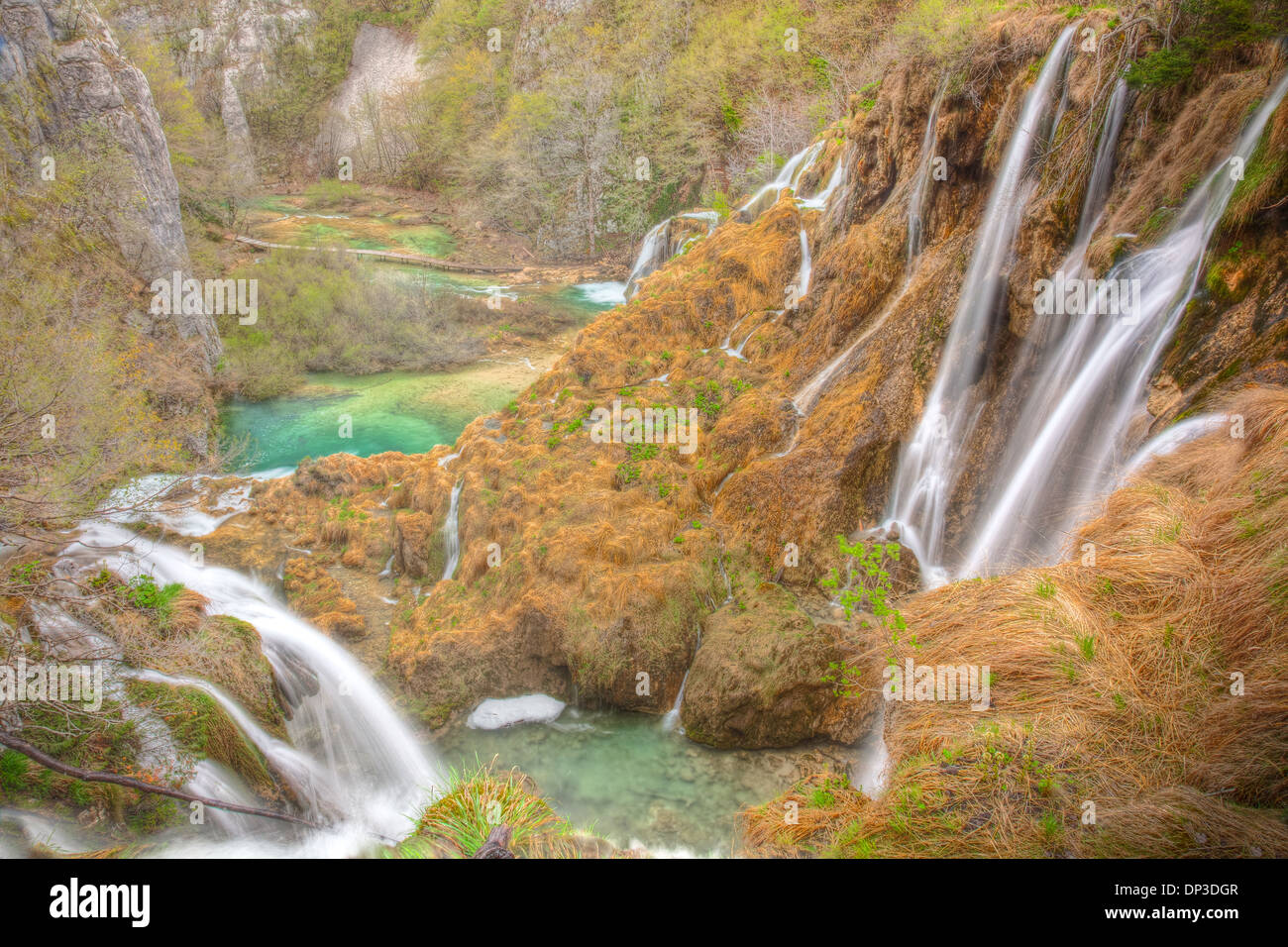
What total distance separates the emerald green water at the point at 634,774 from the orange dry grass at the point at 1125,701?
1.33 meters

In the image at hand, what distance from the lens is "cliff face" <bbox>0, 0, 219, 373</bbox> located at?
14.7 metres

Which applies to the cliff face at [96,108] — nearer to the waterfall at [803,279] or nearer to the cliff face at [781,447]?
the cliff face at [781,447]

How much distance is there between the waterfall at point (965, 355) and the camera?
816 centimetres

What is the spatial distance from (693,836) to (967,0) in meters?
12.6

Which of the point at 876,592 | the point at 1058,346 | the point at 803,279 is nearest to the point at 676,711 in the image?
the point at 876,592

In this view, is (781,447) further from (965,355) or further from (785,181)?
(785,181)

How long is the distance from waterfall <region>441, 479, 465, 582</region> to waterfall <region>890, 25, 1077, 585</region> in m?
6.47

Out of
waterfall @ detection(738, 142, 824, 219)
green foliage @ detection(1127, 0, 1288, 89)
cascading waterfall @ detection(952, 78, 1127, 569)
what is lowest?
cascading waterfall @ detection(952, 78, 1127, 569)

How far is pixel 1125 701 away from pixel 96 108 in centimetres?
2279

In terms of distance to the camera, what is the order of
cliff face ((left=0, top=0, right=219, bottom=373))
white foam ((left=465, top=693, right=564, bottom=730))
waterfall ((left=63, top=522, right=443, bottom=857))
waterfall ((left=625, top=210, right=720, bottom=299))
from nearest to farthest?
waterfall ((left=63, top=522, right=443, bottom=857)), white foam ((left=465, top=693, right=564, bottom=730)), cliff face ((left=0, top=0, right=219, bottom=373)), waterfall ((left=625, top=210, right=720, bottom=299))

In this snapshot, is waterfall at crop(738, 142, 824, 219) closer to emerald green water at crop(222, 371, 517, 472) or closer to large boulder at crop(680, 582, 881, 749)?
emerald green water at crop(222, 371, 517, 472)

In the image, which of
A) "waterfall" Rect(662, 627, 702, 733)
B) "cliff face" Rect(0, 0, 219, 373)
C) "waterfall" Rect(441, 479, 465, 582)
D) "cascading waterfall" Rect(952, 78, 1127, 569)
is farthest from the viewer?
"cliff face" Rect(0, 0, 219, 373)

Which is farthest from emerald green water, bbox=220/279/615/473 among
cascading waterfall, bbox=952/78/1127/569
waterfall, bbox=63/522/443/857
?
cascading waterfall, bbox=952/78/1127/569

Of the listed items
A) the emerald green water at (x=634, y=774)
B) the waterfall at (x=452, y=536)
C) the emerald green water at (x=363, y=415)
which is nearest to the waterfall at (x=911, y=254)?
the emerald green water at (x=634, y=774)
